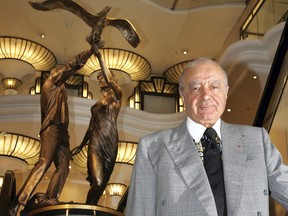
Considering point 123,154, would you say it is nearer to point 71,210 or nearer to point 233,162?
point 71,210

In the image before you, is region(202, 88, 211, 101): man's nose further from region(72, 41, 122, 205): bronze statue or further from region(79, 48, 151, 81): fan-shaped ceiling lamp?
region(79, 48, 151, 81): fan-shaped ceiling lamp

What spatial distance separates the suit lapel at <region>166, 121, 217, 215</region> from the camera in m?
1.92

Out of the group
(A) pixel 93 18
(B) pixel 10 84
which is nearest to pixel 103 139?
(A) pixel 93 18

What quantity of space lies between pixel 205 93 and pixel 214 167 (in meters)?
0.28

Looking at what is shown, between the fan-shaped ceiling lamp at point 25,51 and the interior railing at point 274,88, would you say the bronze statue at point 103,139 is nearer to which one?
the interior railing at point 274,88

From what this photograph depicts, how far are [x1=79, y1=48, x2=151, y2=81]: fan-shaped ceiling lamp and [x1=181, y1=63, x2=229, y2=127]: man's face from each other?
11367 mm

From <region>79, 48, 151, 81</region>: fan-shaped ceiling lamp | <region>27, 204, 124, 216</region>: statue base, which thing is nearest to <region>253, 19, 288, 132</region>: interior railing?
<region>27, 204, 124, 216</region>: statue base

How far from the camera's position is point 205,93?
83.0 inches

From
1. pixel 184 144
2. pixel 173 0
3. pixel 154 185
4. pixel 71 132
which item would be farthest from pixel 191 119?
pixel 173 0

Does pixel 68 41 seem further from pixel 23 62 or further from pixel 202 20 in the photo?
pixel 202 20

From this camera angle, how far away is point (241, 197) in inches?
76.4

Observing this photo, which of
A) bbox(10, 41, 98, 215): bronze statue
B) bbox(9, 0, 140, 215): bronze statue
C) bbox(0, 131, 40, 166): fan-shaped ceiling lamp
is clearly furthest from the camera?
bbox(0, 131, 40, 166): fan-shaped ceiling lamp

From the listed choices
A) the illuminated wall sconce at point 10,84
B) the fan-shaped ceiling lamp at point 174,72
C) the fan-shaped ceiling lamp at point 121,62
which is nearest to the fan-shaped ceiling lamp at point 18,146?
the illuminated wall sconce at point 10,84

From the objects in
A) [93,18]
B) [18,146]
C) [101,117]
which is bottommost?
[18,146]
